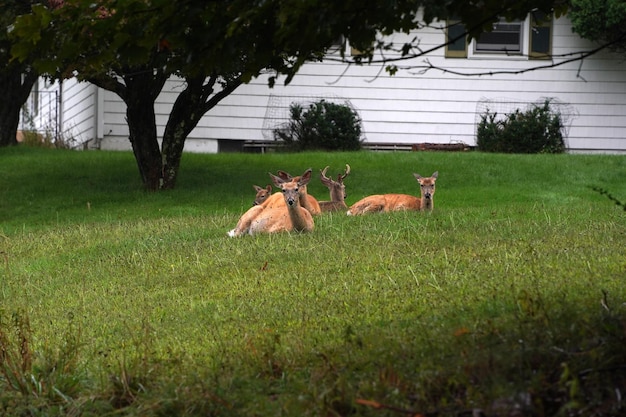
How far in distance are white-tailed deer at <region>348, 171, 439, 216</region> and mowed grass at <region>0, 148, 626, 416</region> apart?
94 cm

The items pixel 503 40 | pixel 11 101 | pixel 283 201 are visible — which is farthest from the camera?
pixel 503 40

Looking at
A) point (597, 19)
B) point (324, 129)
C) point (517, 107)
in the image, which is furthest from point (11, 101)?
point (597, 19)

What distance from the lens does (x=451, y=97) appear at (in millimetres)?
28578

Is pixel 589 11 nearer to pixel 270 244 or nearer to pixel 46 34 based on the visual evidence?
pixel 270 244

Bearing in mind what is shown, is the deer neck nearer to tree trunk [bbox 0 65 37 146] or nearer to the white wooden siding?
tree trunk [bbox 0 65 37 146]

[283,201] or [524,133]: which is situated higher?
[524,133]


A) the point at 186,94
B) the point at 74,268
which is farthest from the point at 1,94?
the point at 74,268

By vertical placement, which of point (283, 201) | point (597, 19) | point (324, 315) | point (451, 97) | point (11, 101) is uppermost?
point (597, 19)

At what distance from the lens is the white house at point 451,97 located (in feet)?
93.2

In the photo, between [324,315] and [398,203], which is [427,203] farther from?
[324,315]

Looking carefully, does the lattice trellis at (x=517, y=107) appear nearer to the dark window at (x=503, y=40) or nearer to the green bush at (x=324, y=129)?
the dark window at (x=503, y=40)

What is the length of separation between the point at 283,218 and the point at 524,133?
1378cm

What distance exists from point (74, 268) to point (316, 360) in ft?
19.1

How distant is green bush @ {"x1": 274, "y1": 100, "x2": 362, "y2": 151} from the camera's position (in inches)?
1065
